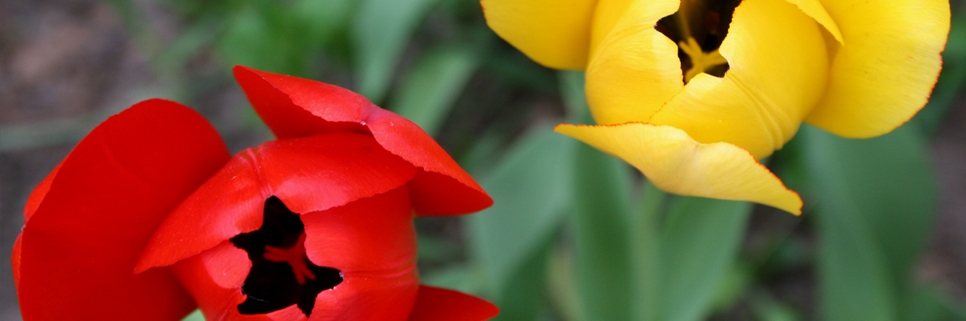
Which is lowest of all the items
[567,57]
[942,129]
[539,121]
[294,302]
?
[942,129]

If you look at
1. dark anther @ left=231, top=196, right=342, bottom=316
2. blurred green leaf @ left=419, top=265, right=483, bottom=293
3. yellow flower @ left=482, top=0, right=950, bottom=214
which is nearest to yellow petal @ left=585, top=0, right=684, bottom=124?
yellow flower @ left=482, top=0, right=950, bottom=214

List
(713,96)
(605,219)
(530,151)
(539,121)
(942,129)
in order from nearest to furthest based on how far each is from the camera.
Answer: (713,96) < (605,219) < (530,151) < (942,129) < (539,121)

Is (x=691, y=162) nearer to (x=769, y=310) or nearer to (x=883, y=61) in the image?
(x=883, y=61)

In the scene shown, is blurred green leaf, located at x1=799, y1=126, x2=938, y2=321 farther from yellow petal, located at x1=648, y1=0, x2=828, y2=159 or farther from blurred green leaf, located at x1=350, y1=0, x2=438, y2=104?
blurred green leaf, located at x1=350, y1=0, x2=438, y2=104

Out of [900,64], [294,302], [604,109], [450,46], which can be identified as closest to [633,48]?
[604,109]

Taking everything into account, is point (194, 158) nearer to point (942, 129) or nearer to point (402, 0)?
point (402, 0)

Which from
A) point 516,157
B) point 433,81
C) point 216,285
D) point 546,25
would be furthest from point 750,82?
point 433,81

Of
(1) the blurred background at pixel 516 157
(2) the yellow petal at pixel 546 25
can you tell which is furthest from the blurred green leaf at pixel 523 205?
(2) the yellow petal at pixel 546 25
